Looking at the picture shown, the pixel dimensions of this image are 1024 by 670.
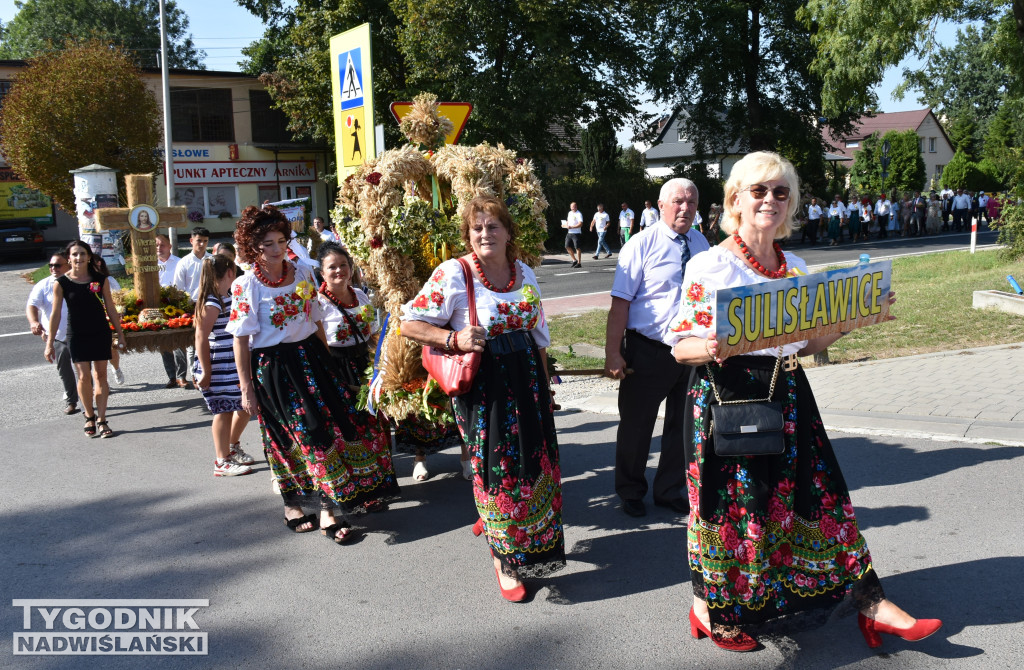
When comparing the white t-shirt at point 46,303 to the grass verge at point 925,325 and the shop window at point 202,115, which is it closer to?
the grass verge at point 925,325

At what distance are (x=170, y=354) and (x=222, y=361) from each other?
11.4ft

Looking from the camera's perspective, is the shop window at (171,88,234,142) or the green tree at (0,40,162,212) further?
the shop window at (171,88,234,142)

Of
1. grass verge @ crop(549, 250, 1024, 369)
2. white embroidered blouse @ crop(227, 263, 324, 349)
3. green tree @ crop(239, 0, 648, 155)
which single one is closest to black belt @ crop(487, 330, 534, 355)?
white embroidered blouse @ crop(227, 263, 324, 349)

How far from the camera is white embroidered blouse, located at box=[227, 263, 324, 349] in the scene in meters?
4.96

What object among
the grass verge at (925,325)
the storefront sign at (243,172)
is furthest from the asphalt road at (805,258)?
the storefront sign at (243,172)

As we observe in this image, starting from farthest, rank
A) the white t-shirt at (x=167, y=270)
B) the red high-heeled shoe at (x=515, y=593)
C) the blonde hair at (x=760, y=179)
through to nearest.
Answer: the white t-shirt at (x=167, y=270) → the red high-heeled shoe at (x=515, y=593) → the blonde hair at (x=760, y=179)

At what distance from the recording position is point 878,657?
11.1 feet

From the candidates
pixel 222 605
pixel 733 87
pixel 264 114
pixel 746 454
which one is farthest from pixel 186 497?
pixel 264 114

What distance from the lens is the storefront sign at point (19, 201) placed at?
35.4 m

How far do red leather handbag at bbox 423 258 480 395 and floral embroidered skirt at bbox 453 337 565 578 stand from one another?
0.10 m

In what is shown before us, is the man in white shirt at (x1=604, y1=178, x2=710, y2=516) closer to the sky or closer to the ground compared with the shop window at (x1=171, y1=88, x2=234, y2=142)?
closer to the ground

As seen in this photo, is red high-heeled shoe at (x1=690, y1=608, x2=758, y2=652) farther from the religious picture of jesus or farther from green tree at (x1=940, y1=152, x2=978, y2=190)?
green tree at (x1=940, y1=152, x2=978, y2=190)

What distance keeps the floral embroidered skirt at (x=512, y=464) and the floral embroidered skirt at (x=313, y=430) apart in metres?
1.24

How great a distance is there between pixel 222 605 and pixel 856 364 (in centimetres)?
672
